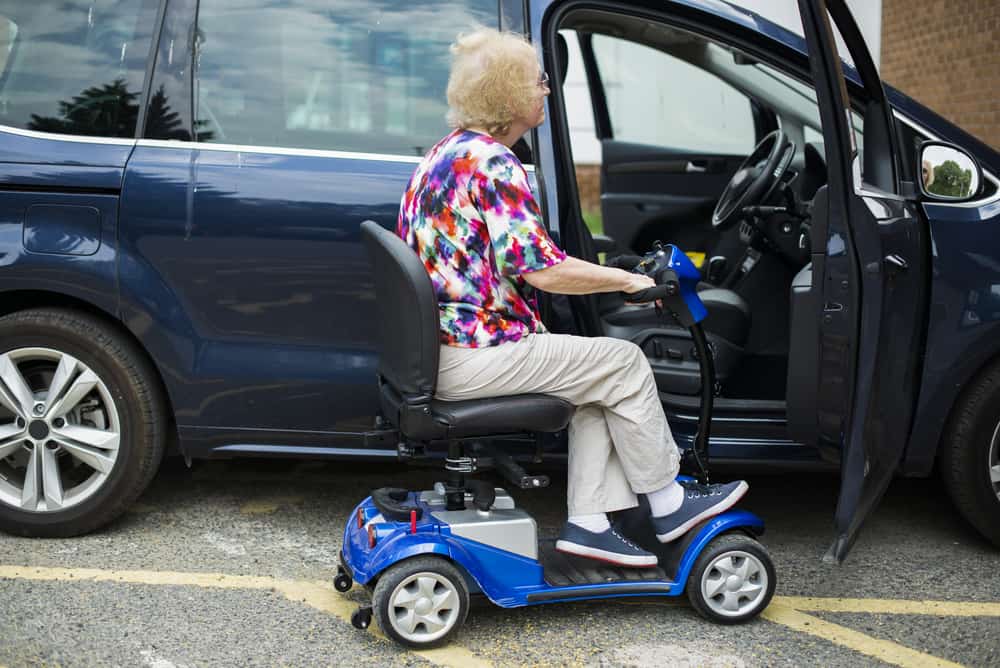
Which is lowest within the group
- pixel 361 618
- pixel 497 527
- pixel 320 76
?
pixel 361 618

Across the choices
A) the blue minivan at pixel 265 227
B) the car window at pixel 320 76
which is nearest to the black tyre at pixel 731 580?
the blue minivan at pixel 265 227

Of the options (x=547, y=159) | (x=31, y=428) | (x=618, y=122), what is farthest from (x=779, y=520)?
(x=618, y=122)

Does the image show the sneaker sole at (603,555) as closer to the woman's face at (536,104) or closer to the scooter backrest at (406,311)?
the scooter backrest at (406,311)

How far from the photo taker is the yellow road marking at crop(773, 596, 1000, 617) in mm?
3369

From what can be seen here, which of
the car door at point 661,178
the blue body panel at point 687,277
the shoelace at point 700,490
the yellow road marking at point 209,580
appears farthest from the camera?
the car door at point 661,178

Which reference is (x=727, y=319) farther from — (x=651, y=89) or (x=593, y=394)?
(x=651, y=89)

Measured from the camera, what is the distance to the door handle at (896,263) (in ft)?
10.3

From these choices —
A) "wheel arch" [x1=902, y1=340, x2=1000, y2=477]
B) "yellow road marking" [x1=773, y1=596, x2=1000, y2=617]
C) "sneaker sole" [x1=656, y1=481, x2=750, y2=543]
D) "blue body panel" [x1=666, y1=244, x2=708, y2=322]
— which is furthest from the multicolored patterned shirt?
"wheel arch" [x1=902, y1=340, x2=1000, y2=477]

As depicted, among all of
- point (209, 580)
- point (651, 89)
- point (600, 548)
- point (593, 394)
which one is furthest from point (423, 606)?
point (651, 89)

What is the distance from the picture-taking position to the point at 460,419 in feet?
9.92

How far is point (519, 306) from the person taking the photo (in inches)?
125

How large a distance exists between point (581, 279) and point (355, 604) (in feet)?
3.72

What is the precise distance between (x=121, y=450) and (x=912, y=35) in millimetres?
8124

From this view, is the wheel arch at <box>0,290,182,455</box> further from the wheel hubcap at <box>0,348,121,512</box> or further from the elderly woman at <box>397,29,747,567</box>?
the elderly woman at <box>397,29,747,567</box>
